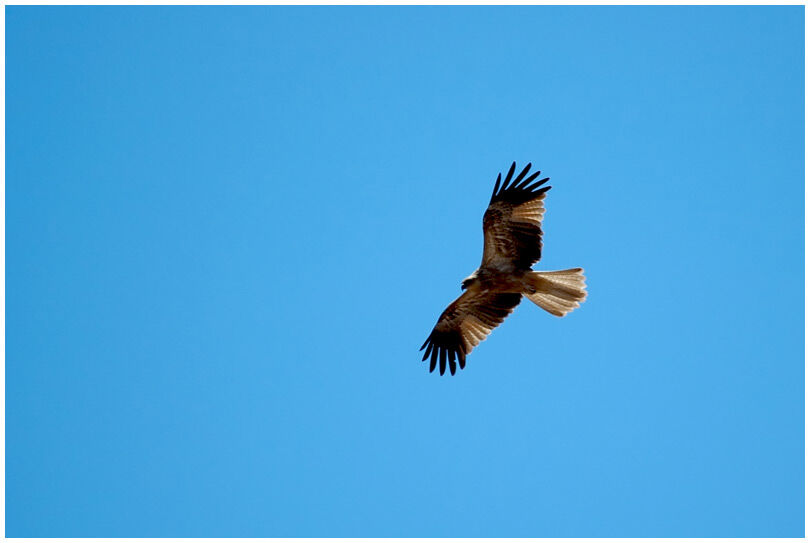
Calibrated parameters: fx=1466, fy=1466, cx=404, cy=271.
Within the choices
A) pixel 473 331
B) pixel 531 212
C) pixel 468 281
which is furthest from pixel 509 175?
pixel 473 331

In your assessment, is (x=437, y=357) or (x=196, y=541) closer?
(x=196, y=541)

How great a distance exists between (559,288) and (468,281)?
3.36 feet

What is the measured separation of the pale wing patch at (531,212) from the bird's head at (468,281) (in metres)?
0.81

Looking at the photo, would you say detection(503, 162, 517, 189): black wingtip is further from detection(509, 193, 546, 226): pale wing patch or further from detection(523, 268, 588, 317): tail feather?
detection(523, 268, 588, 317): tail feather

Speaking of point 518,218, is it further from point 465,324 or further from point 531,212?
point 465,324

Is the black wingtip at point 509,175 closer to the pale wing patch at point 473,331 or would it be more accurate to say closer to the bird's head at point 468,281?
the bird's head at point 468,281

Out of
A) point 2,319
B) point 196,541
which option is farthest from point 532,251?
point 2,319

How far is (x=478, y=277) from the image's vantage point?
54.0 ft

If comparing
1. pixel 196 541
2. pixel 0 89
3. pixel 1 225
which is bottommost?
pixel 196 541

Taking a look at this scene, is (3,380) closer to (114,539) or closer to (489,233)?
(114,539)

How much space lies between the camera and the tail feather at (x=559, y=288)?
53.2 ft

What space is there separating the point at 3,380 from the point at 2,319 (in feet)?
2.59

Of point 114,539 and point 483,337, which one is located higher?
point 483,337

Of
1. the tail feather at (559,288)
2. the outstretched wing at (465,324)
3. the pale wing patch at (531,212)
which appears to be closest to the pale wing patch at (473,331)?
the outstretched wing at (465,324)
